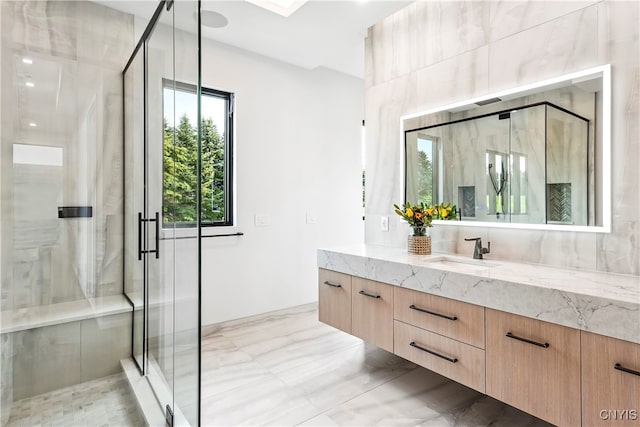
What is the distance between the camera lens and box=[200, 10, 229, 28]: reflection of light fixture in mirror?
2632 mm

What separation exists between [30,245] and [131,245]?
54 cm

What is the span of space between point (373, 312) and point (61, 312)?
6.50 feet

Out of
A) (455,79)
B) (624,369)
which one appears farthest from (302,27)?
(624,369)

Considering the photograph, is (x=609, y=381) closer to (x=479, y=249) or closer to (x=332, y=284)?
(x=479, y=249)

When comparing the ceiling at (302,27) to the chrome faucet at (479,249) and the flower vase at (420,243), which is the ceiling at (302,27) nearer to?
the flower vase at (420,243)

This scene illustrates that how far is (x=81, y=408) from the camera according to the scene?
1.96 meters

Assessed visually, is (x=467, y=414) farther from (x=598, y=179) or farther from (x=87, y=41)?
(x=87, y=41)

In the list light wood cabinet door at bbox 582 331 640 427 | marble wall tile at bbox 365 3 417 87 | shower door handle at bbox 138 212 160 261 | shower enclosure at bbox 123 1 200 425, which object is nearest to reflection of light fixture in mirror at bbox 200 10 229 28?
shower enclosure at bbox 123 1 200 425

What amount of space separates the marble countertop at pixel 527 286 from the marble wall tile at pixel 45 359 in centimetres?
187

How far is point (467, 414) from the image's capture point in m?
1.87


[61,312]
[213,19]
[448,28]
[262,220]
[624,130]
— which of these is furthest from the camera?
[262,220]

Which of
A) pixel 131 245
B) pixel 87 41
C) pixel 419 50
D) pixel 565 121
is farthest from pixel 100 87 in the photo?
pixel 565 121

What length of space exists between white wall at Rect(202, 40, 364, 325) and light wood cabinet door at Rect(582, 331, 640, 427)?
2631 millimetres

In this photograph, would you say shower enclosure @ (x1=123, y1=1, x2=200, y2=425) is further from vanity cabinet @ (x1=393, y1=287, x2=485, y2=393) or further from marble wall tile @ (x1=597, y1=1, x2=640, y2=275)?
marble wall tile @ (x1=597, y1=1, x2=640, y2=275)
